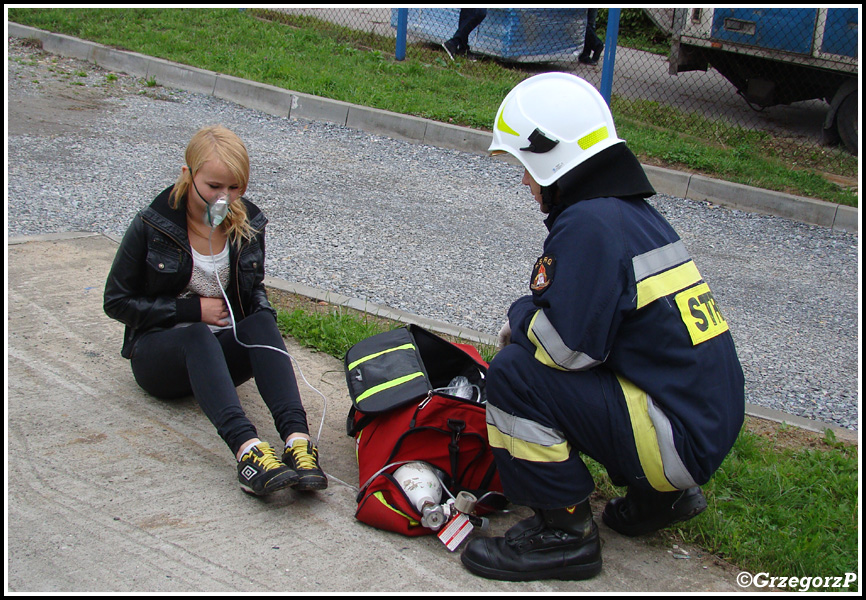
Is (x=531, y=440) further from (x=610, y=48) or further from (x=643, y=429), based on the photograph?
(x=610, y=48)

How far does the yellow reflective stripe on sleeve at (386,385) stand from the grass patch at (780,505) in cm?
81

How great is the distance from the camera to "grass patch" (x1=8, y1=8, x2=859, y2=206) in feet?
24.4

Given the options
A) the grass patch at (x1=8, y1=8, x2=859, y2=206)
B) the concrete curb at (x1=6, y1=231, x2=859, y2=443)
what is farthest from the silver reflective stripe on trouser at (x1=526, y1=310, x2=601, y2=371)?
the grass patch at (x1=8, y1=8, x2=859, y2=206)

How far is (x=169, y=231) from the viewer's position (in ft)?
9.84

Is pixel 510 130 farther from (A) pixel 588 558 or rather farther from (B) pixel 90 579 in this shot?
(B) pixel 90 579

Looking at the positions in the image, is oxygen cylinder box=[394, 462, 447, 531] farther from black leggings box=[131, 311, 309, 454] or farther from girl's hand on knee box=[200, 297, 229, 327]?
girl's hand on knee box=[200, 297, 229, 327]

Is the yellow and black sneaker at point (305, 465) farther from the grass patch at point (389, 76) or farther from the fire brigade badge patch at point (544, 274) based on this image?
the grass patch at point (389, 76)

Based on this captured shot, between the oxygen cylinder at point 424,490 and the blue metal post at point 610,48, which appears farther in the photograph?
the blue metal post at point 610,48

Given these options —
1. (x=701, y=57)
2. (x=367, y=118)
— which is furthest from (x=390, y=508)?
(x=701, y=57)

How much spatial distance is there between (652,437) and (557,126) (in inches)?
37.7


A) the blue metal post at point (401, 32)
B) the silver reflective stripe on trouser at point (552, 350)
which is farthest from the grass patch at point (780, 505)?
the blue metal post at point (401, 32)

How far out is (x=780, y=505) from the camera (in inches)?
118

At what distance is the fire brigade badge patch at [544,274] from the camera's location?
2326mm

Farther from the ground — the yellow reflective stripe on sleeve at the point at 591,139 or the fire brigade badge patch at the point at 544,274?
the yellow reflective stripe on sleeve at the point at 591,139
